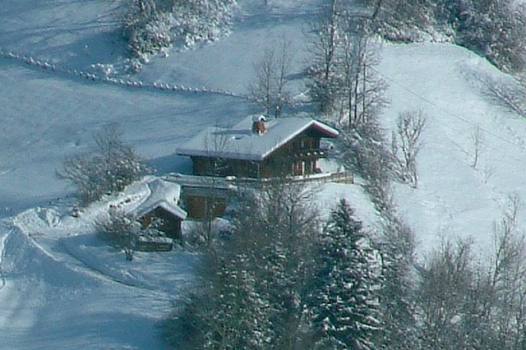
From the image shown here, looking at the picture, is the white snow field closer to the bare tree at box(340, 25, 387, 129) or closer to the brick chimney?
the bare tree at box(340, 25, 387, 129)

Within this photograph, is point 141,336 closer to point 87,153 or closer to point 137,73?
point 87,153

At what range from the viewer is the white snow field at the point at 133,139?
30594mm

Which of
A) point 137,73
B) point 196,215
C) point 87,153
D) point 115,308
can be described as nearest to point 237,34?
point 137,73

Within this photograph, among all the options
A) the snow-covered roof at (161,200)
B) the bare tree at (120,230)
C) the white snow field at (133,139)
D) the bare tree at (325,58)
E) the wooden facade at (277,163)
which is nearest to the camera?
the white snow field at (133,139)

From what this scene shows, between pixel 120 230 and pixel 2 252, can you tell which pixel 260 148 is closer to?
pixel 120 230

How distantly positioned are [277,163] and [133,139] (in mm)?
7462

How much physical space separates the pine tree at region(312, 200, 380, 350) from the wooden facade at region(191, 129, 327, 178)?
8.66 m

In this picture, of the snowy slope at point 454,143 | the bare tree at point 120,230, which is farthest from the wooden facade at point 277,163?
the bare tree at point 120,230

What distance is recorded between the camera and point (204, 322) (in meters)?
26.8

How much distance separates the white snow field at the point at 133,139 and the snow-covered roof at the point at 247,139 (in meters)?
1.65

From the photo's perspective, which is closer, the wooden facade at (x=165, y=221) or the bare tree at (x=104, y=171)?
the wooden facade at (x=165, y=221)

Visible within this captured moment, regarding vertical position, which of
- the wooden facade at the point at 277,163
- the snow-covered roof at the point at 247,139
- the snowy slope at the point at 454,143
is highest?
the snow-covered roof at the point at 247,139

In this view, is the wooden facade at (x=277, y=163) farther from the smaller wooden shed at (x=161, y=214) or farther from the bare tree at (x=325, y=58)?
the bare tree at (x=325, y=58)

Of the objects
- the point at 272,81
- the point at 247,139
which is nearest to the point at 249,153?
the point at 247,139
